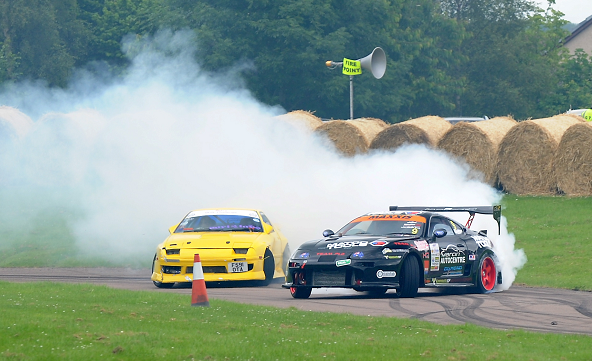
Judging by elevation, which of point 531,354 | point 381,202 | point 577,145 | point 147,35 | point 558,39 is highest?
point 558,39

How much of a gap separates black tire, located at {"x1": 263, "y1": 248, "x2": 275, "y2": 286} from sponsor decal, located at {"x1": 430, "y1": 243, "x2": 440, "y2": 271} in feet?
9.59

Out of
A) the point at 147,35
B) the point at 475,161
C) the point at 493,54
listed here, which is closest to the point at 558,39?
the point at 493,54

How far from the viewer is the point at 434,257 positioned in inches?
541

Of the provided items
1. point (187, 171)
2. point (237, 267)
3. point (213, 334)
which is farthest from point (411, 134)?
point (213, 334)

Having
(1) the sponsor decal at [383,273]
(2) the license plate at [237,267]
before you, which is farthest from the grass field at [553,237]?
(2) the license plate at [237,267]

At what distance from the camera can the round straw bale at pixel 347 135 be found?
27.7 meters

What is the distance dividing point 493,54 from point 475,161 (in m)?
32.9

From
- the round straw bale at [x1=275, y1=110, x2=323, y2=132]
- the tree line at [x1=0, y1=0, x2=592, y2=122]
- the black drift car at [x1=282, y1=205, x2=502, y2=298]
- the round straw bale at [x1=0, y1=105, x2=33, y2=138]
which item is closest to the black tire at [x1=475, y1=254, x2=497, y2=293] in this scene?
the black drift car at [x1=282, y1=205, x2=502, y2=298]

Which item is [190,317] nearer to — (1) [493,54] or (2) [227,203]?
(2) [227,203]

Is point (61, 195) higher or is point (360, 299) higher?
point (61, 195)

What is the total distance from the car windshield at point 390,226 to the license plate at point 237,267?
1.67 meters

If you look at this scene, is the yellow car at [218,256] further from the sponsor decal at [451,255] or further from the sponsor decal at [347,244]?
the sponsor decal at [451,255]

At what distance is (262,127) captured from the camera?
2562 cm

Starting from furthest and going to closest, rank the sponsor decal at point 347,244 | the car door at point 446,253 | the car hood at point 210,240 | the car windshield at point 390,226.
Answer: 1. the car hood at point 210,240
2. the car windshield at point 390,226
3. the car door at point 446,253
4. the sponsor decal at point 347,244
